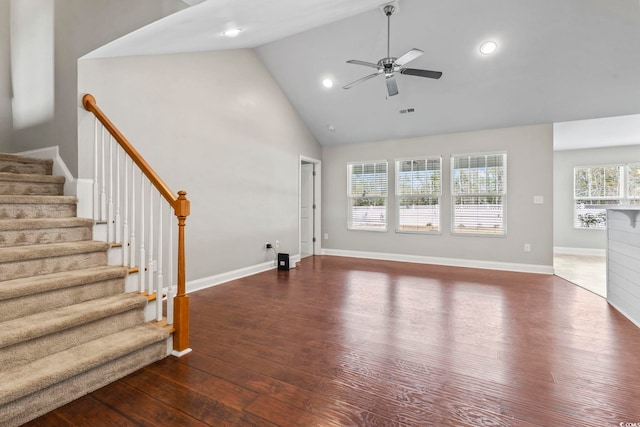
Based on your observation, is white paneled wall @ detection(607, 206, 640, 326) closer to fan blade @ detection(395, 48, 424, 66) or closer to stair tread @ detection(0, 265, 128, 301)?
fan blade @ detection(395, 48, 424, 66)

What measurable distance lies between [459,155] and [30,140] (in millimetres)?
6301

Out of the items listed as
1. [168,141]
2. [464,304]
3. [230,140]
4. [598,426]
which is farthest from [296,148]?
[598,426]

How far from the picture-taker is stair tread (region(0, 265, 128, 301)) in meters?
1.82

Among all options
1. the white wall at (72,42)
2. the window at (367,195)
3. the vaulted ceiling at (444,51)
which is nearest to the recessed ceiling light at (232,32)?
the vaulted ceiling at (444,51)

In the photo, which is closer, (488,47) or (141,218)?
(141,218)

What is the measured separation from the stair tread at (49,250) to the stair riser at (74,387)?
914 mm

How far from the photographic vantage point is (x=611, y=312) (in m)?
3.25

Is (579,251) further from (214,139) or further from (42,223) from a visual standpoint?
(42,223)

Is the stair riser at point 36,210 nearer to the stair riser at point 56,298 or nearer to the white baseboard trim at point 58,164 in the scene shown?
the white baseboard trim at point 58,164

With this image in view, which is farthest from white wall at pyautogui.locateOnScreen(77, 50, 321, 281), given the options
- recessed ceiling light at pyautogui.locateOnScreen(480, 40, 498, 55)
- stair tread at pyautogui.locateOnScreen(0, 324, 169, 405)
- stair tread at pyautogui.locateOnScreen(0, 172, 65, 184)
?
recessed ceiling light at pyautogui.locateOnScreen(480, 40, 498, 55)

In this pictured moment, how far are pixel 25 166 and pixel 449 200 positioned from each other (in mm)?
6101

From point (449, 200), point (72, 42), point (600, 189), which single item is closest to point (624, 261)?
point (449, 200)

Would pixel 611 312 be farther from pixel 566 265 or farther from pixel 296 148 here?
pixel 296 148

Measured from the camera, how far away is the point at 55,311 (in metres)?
1.95
